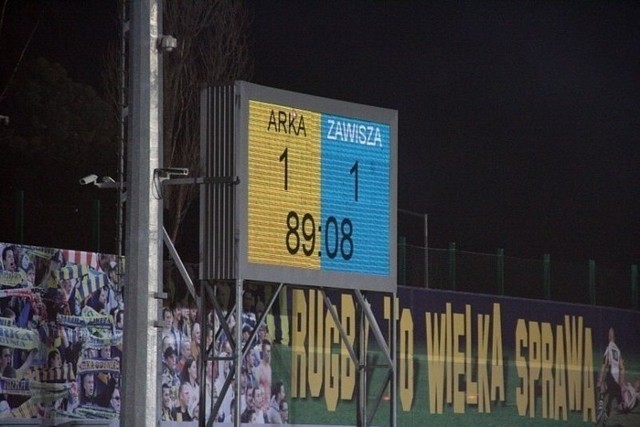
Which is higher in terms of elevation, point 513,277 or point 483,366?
point 513,277

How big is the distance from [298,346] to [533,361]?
841 cm

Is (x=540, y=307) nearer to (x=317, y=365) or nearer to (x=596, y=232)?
(x=317, y=365)

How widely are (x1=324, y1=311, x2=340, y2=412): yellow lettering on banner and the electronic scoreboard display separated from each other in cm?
A: 908

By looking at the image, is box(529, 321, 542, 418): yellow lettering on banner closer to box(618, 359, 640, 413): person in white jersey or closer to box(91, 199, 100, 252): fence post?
box(618, 359, 640, 413): person in white jersey

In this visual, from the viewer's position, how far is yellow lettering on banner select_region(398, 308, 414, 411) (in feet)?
100

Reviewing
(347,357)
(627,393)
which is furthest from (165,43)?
(627,393)

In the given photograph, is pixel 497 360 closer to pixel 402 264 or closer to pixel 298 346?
pixel 402 264

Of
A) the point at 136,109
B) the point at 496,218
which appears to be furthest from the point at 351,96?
the point at 136,109

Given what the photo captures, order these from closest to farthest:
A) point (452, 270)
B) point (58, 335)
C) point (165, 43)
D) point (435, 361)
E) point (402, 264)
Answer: point (165, 43), point (58, 335), point (435, 361), point (402, 264), point (452, 270)

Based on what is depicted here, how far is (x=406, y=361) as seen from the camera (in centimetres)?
3064

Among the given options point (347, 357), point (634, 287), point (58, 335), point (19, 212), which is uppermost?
point (19, 212)

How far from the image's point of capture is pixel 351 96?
57281mm

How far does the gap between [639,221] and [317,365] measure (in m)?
39.8

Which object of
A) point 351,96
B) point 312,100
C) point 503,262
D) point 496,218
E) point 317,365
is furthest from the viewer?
point 496,218
